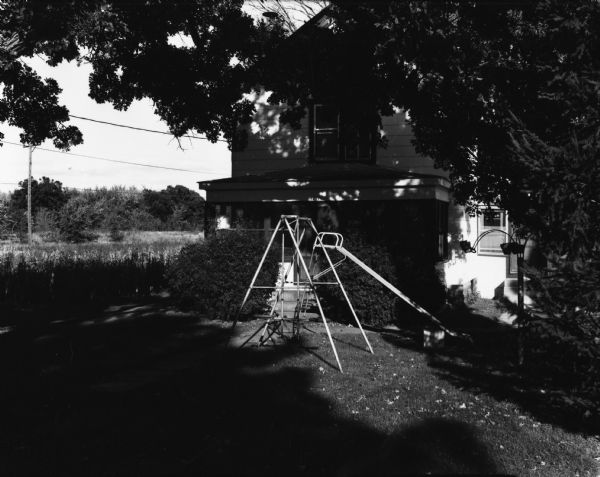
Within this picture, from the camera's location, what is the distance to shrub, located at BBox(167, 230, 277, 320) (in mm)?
11398

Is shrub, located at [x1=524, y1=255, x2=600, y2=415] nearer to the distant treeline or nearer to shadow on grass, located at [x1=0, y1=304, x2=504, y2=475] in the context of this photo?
shadow on grass, located at [x1=0, y1=304, x2=504, y2=475]

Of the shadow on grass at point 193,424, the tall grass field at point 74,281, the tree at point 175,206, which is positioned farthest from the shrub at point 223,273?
the tree at point 175,206

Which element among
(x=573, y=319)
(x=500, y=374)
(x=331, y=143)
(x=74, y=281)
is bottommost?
(x=500, y=374)

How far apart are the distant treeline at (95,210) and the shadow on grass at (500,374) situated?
34861mm

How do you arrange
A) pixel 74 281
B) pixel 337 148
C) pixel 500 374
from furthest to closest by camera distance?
pixel 337 148 → pixel 74 281 → pixel 500 374

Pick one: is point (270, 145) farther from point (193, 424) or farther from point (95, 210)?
point (95, 210)

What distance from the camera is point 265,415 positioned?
18.5 ft

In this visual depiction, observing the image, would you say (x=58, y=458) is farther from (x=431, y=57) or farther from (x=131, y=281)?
(x=131, y=281)

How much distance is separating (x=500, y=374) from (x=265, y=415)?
133 inches

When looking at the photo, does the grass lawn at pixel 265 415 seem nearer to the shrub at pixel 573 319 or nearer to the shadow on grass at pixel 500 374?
the shadow on grass at pixel 500 374

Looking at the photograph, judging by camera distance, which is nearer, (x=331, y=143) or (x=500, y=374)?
(x=500, y=374)

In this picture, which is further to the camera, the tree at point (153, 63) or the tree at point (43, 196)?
the tree at point (43, 196)

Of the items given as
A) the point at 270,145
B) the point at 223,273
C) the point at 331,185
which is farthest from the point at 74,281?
the point at 331,185

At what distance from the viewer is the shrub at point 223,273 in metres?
11.4
